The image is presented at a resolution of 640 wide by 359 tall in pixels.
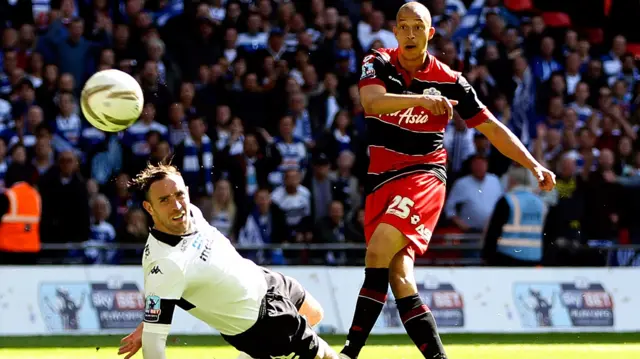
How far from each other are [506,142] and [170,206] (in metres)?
2.55

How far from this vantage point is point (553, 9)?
61.4 feet

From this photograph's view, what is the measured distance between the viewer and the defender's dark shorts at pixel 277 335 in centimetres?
665

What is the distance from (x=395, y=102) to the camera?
7.18 m

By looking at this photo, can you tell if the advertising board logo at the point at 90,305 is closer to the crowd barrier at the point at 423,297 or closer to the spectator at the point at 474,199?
the crowd barrier at the point at 423,297

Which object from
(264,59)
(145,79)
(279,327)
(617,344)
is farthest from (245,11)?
(279,327)

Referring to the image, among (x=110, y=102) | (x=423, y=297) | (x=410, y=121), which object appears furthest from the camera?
(x=423, y=297)

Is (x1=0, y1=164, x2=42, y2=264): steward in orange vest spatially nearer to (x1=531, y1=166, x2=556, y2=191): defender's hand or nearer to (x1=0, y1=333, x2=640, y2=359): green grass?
(x1=0, y1=333, x2=640, y2=359): green grass

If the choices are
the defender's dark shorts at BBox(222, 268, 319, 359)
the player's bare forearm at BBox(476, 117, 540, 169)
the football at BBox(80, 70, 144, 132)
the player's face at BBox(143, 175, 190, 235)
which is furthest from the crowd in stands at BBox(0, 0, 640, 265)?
the player's face at BBox(143, 175, 190, 235)

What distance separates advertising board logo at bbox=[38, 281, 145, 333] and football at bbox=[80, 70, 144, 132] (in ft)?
10.8

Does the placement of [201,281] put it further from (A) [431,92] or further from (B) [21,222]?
(B) [21,222]

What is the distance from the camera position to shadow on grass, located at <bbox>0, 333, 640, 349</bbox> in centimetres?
1153

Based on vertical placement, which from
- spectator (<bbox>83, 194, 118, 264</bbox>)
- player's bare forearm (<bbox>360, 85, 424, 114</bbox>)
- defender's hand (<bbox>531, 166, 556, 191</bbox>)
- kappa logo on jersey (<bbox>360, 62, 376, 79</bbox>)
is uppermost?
kappa logo on jersey (<bbox>360, 62, 376, 79</bbox>)

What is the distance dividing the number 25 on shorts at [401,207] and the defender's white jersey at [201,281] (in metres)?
1.12

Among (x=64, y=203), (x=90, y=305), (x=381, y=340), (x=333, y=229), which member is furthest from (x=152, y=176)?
(x=333, y=229)
